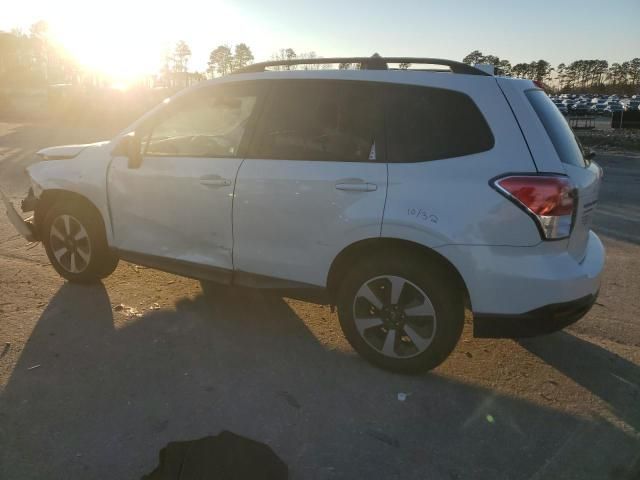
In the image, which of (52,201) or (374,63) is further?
(52,201)

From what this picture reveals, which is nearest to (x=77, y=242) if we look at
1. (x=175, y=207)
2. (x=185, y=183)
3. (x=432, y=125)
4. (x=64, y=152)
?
(x=64, y=152)

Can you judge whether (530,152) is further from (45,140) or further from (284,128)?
(45,140)

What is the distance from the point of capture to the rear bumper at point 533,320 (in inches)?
110

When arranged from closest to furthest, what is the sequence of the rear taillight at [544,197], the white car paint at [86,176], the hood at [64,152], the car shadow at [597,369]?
1. the rear taillight at [544,197]
2. the car shadow at [597,369]
3. the white car paint at [86,176]
4. the hood at [64,152]

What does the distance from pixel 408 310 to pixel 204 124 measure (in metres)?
2.35

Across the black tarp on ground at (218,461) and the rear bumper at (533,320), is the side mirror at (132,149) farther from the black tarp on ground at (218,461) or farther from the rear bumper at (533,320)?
the rear bumper at (533,320)

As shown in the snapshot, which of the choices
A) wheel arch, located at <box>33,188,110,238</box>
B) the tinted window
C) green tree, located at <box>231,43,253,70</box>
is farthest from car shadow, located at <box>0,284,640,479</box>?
green tree, located at <box>231,43,253,70</box>

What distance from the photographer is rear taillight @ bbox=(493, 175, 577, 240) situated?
266cm

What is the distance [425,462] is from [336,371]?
3.10 feet

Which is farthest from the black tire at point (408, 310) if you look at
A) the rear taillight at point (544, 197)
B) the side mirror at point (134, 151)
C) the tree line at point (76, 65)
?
the tree line at point (76, 65)

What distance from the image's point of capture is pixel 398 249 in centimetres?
309

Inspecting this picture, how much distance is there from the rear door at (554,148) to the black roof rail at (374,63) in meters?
0.27

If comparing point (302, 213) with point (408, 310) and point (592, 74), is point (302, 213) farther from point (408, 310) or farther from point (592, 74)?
point (592, 74)

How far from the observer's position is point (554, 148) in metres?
2.80
